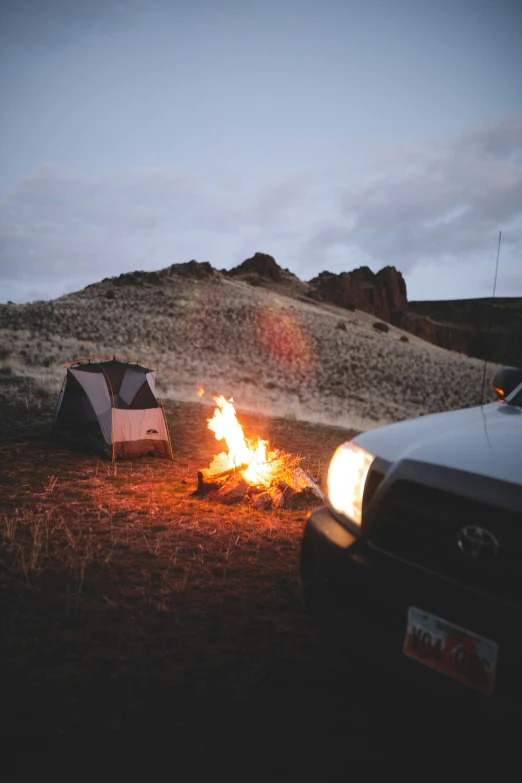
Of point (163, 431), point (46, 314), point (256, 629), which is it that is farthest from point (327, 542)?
point (46, 314)

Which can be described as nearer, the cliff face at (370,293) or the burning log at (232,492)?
the burning log at (232,492)

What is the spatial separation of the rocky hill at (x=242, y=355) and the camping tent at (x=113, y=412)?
514 centimetres

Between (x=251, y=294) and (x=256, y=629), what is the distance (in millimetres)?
→ 57533

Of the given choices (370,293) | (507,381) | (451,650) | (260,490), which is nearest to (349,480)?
(451,650)

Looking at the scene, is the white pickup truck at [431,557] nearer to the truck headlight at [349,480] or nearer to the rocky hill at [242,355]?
the truck headlight at [349,480]

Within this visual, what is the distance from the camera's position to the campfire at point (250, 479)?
250 inches

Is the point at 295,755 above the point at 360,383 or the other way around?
the other way around

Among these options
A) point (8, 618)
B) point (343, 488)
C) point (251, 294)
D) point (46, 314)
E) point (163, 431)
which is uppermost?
point (251, 294)

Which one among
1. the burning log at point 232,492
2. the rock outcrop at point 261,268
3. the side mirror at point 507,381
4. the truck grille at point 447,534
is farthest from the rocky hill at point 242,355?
the rock outcrop at point 261,268

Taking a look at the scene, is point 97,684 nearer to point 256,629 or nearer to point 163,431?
point 256,629

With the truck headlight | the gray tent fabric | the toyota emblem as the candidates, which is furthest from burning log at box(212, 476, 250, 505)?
the toyota emblem

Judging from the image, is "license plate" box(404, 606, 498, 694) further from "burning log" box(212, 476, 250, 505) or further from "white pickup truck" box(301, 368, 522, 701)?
"burning log" box(212, 476, 250, 505)

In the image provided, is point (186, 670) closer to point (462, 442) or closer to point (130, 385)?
point (462, 442)

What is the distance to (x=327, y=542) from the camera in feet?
7.64
